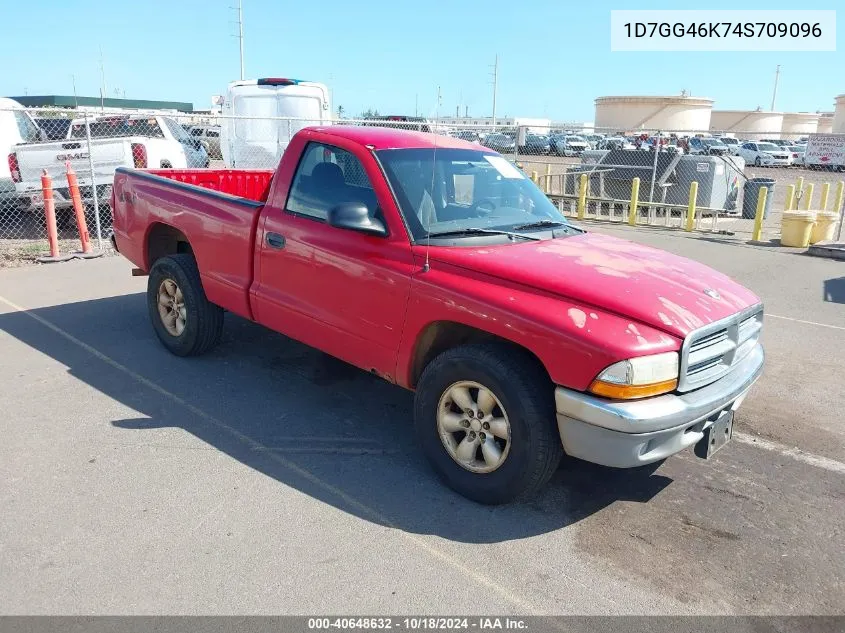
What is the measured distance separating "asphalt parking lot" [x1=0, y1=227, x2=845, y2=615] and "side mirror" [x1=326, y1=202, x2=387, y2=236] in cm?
134

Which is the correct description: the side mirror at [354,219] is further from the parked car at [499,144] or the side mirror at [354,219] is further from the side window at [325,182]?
the parked car at [499,144]

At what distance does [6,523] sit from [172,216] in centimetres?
281

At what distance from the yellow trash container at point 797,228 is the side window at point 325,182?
34.2 feet

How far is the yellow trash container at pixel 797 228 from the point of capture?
39.4 ft

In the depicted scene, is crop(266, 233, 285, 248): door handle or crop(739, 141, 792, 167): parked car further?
crop(739, 141, 792, 167): parked car

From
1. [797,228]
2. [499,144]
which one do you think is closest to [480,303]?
[797,228]

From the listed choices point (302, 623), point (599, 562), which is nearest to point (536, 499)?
point (599, 562)

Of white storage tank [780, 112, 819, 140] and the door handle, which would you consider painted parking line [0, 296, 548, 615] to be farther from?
white storage tank [780, 112, 819, 140]

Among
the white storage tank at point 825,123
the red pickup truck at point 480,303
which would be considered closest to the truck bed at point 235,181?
the red pickup truck at point 480,303

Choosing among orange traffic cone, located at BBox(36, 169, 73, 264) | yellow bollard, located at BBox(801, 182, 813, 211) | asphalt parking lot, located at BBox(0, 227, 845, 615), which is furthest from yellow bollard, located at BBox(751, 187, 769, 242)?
orange traffic cone, located at BBox(36, 169, 73, 264)

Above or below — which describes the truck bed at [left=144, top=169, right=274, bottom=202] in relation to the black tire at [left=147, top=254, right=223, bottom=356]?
above

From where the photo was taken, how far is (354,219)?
3.82 metres

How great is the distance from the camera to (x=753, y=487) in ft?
12.7

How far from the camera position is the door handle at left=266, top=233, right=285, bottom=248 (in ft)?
14.7
